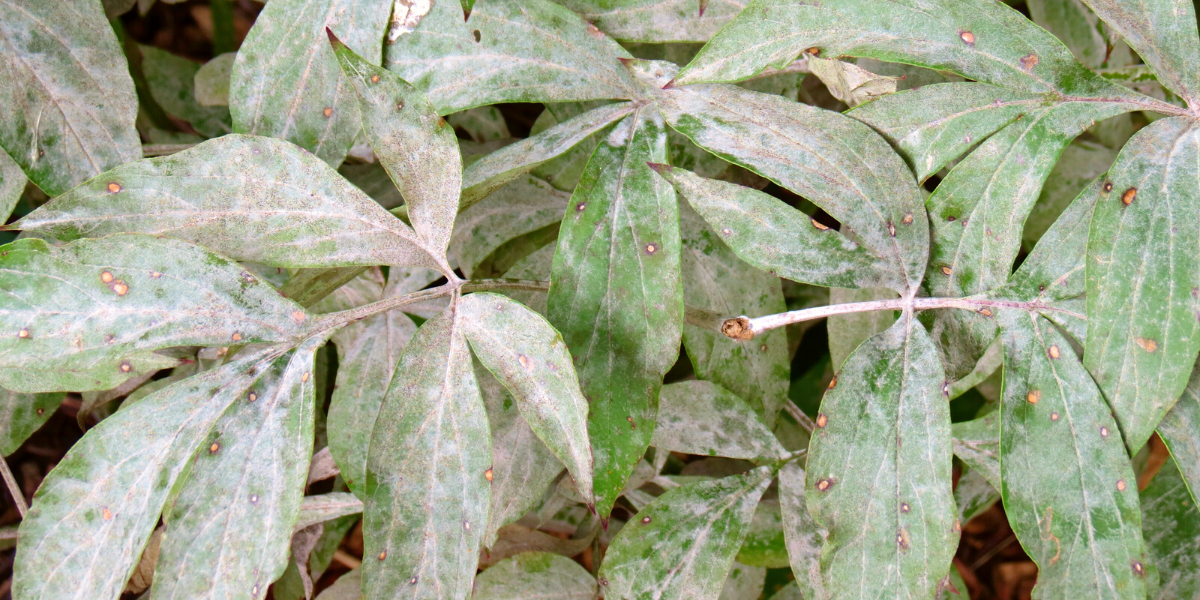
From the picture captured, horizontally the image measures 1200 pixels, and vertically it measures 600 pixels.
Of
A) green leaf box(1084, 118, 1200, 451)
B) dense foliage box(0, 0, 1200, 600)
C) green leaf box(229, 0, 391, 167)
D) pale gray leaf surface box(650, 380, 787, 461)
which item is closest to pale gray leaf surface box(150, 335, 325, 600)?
dense foliage box(0, 0, 1200, 600)

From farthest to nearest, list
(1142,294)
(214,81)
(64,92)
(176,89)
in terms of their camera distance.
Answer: (176,89) → (214,81) → (64,92) → (1142,294)

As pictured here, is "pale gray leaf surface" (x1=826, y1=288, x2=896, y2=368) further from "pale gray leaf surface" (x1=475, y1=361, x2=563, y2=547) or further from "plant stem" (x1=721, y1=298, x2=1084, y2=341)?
"pale gray leaf surface" (x1=475, y1=361, x2=563, y2=547)

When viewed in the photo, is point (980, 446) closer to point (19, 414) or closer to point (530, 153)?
point (530, 153)

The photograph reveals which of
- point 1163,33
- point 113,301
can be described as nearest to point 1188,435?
point 1163,33

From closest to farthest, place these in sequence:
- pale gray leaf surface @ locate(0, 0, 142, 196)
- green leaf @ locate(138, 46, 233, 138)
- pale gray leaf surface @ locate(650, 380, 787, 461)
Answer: pale gray leaf surface @ locate(0, 0, 142, 196) < pale gray leaf surface @ locate(650, 380, 787, 461) < green leaf @ locate(138, 46, 233, 138)

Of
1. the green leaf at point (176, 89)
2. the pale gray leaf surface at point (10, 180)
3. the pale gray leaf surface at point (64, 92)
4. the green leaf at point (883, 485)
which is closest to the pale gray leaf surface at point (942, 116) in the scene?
the green leaf at point (883, 485)

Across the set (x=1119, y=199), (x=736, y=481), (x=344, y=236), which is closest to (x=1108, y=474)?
(x=1119, y=199)

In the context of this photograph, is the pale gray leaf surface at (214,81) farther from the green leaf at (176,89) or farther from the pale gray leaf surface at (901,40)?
the pale gray leaf surface at (901,40)
